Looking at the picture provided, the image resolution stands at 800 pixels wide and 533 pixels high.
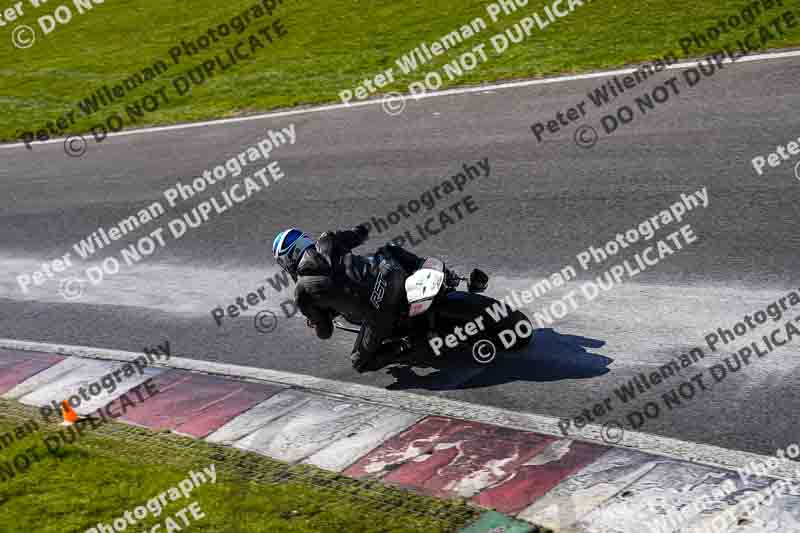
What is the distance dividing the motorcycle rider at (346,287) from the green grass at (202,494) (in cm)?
169

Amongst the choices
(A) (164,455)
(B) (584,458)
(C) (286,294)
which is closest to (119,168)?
(C) (286,294)

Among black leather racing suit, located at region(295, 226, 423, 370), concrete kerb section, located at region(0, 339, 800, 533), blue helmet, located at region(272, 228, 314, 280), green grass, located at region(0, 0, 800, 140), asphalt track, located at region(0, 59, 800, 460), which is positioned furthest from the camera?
green grass, located at region(0, 0, 800, 140)

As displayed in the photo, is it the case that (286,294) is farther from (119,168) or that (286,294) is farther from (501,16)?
(501,16)

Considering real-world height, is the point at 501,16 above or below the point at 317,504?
above

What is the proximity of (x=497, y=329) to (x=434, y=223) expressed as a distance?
12.8 feet

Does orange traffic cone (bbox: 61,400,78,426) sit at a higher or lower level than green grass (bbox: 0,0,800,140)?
lower

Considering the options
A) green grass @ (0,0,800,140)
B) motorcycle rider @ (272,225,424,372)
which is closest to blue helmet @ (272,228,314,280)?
motorcycle rider @ (272,225,424,372)

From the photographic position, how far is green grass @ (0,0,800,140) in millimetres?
18188

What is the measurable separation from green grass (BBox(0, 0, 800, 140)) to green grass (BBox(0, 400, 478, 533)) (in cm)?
1152

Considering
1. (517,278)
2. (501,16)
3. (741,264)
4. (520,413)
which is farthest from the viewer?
(501,16)

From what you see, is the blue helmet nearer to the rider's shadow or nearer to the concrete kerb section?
the concrete kerb section

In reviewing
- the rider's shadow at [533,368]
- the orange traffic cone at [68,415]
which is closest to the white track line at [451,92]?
the rider's shadow at [533,368]

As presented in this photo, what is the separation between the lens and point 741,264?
33.7 feet

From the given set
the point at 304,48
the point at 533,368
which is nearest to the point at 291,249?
the point at 533,368
